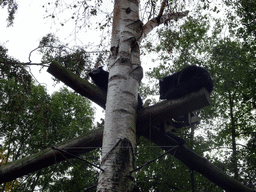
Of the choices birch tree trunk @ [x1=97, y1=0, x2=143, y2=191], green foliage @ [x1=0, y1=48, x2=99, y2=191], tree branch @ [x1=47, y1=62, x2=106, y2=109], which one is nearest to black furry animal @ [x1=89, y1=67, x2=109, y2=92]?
tree branch @ [x1=47, y1=62, x2=106, y2=109]

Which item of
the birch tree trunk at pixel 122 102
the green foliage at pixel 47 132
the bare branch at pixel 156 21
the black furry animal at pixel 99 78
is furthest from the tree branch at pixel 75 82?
the green foliage at pixel 47 132

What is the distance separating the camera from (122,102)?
2.19 m

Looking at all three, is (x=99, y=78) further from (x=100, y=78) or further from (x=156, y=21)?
(x=156, y=21)

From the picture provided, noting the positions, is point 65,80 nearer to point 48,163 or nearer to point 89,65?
point 48,163

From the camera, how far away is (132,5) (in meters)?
3.14

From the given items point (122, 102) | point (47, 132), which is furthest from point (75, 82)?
point (47, 132)

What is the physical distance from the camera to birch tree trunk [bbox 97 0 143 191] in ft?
5.88

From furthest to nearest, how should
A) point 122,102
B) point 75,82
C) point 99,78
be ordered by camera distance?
point 99,78 → point 75,82 → point 122,102

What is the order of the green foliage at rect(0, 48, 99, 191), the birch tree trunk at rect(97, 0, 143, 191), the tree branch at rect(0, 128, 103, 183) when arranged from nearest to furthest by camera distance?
the birch tree trunk at rect(97, 0, 143, 191), the tree branch at rect(0, 128, 103, 183), the green foliage at rect(0, 48, 99, 191)

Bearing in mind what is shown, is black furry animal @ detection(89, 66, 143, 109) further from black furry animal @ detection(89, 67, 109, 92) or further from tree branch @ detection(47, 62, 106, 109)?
tree branch @ detection(47, 62, 106, 109)

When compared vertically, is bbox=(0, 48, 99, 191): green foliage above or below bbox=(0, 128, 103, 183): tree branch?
above

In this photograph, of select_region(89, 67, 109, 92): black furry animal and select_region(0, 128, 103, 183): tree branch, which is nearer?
select_region(0, 128, 103, 183): tree branch

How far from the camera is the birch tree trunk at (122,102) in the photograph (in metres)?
1.79

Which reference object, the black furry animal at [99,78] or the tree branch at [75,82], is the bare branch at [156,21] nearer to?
the black furry animal at [99,78]
